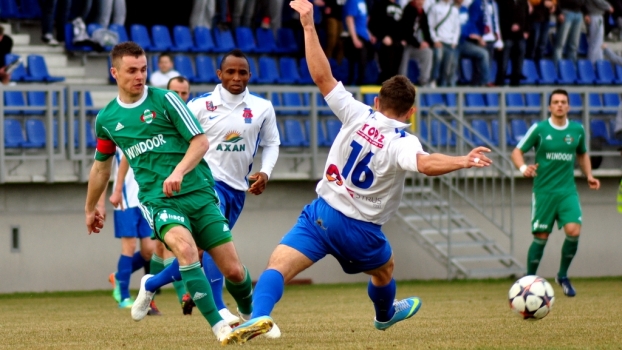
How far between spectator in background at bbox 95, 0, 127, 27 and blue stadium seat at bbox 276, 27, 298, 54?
277 cm

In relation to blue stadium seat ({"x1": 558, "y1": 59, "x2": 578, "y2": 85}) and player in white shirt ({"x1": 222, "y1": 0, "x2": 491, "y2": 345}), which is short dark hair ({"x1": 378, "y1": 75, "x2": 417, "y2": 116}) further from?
blue stadium seat ({"x1": 558, "y1": 59, "x2": 578, "y2": 85})

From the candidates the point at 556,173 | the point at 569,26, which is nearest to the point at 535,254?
the point at 556,173

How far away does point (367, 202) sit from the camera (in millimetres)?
7539

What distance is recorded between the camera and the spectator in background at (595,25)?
22266mm

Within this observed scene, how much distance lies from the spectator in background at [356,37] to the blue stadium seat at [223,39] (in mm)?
1946

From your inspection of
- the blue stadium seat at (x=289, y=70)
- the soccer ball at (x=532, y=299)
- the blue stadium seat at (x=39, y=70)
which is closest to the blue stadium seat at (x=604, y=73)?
the blue stadium seat at (x=289, y=70)

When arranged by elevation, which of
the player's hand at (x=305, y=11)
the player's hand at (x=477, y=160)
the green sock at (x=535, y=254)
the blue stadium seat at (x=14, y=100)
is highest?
the player's hand at (x=305, y=11)

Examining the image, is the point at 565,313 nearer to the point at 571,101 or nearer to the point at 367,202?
the point at 367,202

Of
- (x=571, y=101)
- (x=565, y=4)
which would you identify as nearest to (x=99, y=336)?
(x=571, y=101)

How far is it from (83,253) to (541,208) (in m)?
6.26

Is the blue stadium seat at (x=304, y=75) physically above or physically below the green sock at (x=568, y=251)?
above

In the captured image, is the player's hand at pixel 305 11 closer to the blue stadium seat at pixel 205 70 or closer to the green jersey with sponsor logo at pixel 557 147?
the green jersey with sponsor logo at pixel 557 147

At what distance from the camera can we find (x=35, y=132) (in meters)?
15.6

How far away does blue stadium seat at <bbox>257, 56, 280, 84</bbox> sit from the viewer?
18.9 m
